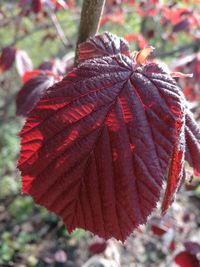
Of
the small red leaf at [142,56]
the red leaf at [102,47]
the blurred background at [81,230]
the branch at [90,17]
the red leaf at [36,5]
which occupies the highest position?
the red leaf at [36,5]

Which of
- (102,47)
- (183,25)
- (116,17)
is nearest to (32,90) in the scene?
(102,47)

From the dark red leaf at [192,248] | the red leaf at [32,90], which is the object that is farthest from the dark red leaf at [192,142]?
the dark red leaf at [192,248]

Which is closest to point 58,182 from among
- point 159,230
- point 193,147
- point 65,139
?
point 65,139

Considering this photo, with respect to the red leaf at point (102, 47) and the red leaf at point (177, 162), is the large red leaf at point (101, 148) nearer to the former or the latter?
the red leaf at point (177, 162)

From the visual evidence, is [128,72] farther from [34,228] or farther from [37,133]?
[34,228]

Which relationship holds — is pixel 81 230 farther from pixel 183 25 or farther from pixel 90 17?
pixel 90 17

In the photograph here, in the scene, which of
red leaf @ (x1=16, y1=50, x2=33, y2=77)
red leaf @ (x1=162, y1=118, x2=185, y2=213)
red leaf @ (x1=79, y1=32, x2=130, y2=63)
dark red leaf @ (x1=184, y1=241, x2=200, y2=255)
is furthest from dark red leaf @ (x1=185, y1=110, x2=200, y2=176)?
red leaf @ (x1=16, y1=50, x2=33, y2=77)
